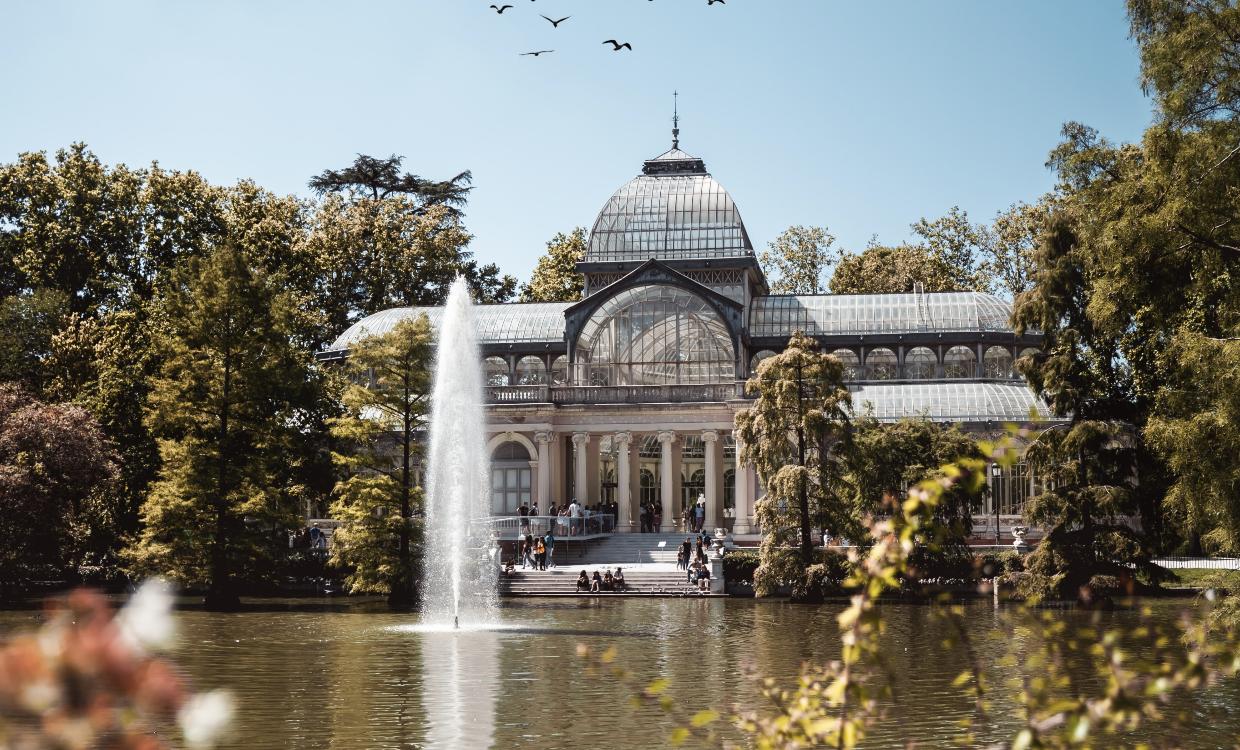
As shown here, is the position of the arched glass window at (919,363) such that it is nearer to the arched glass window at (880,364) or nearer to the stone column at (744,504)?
the arched glass window at (880,364)

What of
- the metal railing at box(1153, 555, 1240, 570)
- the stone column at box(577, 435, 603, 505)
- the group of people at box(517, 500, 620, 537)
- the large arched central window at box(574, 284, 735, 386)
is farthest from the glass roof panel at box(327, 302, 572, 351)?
the metal railing at box(1153, 555, 1240, 570)

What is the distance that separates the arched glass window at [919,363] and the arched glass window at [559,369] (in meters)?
15.1

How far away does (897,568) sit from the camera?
19.9ft

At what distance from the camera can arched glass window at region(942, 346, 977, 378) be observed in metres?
61.0

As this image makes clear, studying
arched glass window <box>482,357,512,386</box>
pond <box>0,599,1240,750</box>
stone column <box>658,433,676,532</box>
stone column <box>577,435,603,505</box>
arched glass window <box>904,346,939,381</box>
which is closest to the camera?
pond <box>0,599,1240,750</box>

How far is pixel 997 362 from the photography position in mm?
61062

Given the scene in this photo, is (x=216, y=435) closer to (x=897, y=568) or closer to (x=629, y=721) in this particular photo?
(x=629, y=721)

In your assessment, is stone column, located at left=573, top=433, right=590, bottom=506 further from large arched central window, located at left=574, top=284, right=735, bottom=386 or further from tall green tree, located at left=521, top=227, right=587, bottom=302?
tall green tree, located at left=521, top=227, right=587, bottom=302

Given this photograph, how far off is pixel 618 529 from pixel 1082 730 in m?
54.9

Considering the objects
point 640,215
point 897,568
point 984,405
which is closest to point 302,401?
point 640,215

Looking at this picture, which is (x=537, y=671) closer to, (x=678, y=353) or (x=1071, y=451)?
(x=1071, y=451)

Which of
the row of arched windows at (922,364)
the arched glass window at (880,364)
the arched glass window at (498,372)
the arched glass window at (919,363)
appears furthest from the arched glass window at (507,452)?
the arched glass window at (919,363)

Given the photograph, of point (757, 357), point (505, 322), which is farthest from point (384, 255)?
point (757, 357)

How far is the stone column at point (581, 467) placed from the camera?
198 ft
